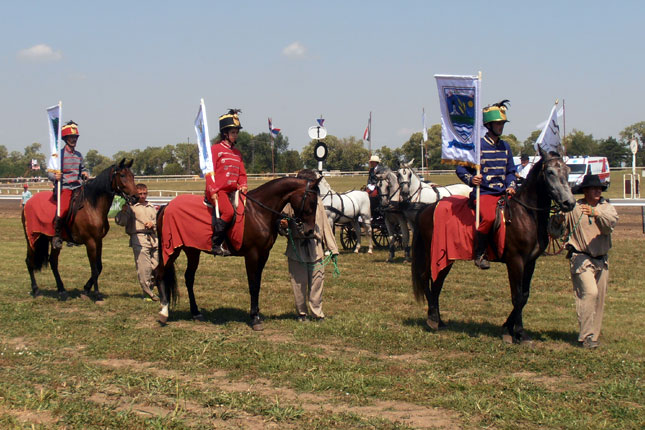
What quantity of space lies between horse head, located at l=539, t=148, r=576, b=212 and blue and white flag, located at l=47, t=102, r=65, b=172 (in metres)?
8.44

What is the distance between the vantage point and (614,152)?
285 feet

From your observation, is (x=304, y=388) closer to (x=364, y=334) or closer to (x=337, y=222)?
(x=364, y=334)

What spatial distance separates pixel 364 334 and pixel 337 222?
10.3 metres

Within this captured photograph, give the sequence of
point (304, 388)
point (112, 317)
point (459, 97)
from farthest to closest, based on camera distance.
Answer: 1. point (112, 317)
2. point (459, 97)
3. point (304, 388)

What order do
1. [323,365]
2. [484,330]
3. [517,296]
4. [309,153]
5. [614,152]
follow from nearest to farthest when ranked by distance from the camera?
[323,365] → [517,296] → [484,330] → [614,152] → [309,153]

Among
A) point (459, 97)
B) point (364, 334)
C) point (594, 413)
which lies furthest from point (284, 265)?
point (594, 413)

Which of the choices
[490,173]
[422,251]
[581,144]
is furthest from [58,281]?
[581,144]

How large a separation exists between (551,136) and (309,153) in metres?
103

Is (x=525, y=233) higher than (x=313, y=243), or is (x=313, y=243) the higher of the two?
(x=525, y=233)

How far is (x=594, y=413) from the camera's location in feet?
19.5

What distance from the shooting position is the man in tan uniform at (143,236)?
12.1 metres

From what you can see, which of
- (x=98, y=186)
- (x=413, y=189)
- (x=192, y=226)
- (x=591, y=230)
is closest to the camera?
(x=591, y=230)

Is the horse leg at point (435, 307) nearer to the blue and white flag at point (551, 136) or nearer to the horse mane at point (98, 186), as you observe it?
the blue and white flag at point (551, 136)

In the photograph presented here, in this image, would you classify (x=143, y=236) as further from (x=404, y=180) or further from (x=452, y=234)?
(x=404, y=180)
